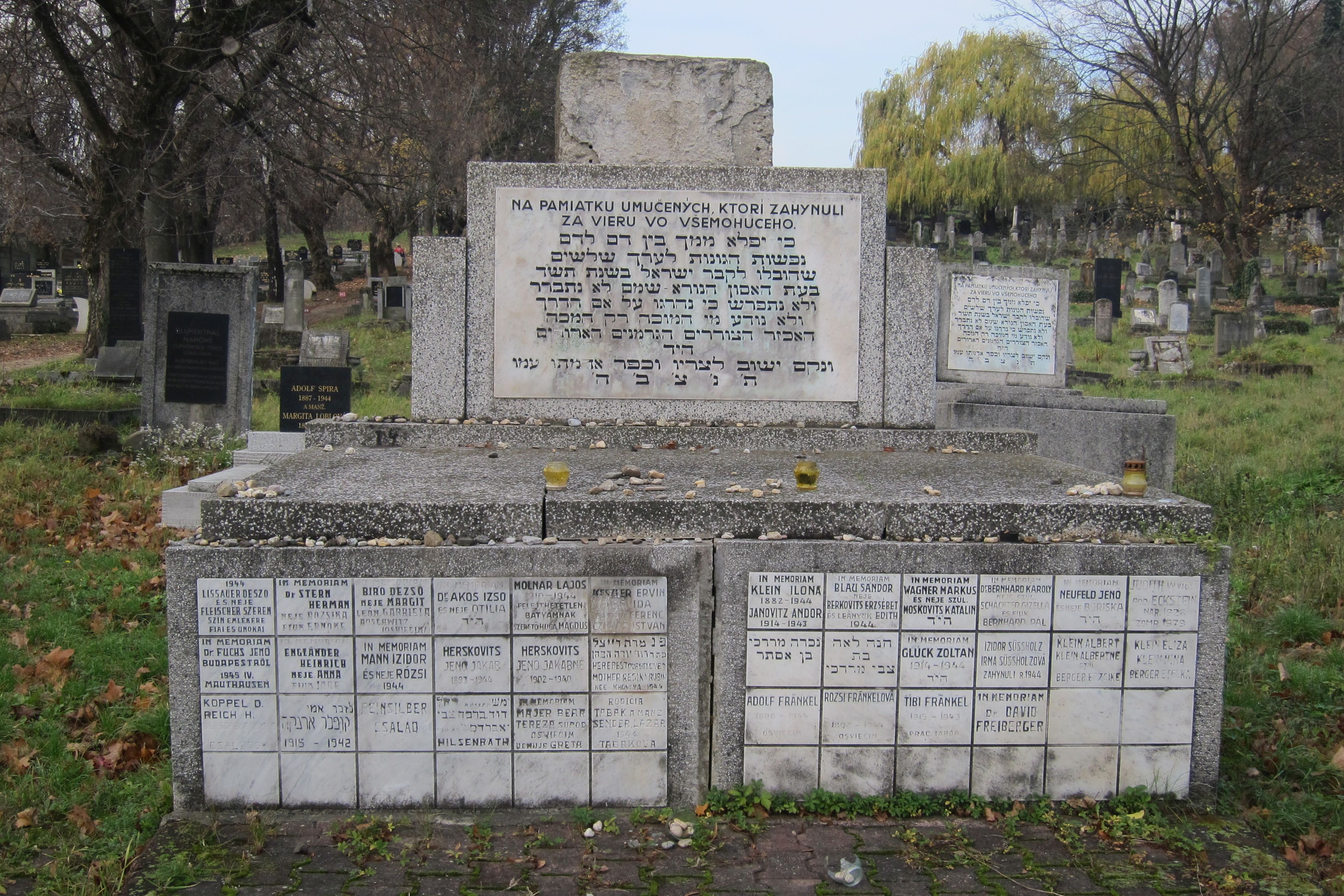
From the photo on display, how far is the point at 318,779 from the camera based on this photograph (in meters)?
3.30

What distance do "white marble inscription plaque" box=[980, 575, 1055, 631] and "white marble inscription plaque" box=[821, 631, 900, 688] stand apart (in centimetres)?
32

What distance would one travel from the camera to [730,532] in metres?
3.36

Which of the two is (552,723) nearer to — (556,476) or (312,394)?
(556,476)

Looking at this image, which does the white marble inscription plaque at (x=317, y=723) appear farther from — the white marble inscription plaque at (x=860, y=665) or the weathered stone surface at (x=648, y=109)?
the weathered stone surface at (x=648, y=109)

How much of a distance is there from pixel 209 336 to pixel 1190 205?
33494 mm

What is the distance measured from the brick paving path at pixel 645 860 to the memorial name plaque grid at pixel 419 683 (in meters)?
0.12

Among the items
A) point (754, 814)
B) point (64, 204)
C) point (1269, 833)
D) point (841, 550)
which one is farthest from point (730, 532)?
point (64, 204)

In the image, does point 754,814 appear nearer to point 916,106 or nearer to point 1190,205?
point 1190,205

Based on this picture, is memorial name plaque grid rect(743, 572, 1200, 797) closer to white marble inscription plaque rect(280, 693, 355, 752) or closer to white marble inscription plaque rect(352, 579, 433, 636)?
white marble inscription plaque rect(352, 579, 433, 636)

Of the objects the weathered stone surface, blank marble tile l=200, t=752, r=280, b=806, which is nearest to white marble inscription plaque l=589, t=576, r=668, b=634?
blank marble tile l=200, t=752, r=280, b=806

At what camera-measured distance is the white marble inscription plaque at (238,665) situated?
10.7ft

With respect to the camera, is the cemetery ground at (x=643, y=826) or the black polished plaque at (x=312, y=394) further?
the black polished plaque at (x=312, y=394)

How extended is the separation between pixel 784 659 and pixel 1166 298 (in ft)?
75.9

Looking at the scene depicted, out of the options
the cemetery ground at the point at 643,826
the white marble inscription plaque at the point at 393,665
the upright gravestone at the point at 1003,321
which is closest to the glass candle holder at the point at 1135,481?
the cemetery ground at the point at 643,826
